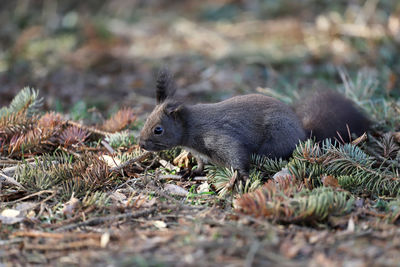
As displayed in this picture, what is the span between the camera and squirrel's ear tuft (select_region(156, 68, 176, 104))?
3.47m

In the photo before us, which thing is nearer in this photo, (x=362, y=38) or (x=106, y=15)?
(x=362, y=38)

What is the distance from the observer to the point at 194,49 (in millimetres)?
7371

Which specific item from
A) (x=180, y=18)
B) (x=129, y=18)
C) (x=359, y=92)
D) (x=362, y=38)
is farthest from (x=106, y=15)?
(x=359, y=92)

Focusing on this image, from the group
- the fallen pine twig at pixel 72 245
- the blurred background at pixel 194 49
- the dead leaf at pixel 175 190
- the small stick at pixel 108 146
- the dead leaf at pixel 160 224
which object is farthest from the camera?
the blurred background at pixel 194 49

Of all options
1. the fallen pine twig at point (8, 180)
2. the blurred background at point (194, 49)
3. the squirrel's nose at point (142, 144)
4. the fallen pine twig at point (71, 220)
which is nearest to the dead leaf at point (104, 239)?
the fallen pine twig at point (71, 220)

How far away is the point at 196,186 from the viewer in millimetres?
3236

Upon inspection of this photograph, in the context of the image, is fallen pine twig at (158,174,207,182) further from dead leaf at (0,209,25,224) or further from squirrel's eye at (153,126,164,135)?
dead leaf at (0,209,25,224)

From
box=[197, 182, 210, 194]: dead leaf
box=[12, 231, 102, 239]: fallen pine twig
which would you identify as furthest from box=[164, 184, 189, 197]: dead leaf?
box=[12, 231, 102, 239]: fallen pine twig

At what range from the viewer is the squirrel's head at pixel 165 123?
11.3ft

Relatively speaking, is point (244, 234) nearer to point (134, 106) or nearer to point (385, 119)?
point (385, 119)

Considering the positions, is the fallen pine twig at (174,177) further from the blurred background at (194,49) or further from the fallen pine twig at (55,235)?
the blurred background at (194,49)

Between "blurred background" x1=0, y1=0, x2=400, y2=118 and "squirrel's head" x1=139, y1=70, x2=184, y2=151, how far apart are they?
1.11 metres

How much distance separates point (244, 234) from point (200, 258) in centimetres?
29

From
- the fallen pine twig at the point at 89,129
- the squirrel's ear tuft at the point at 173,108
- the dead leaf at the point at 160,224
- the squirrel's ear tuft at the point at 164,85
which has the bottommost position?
the dead leaf at the point at 160,224
